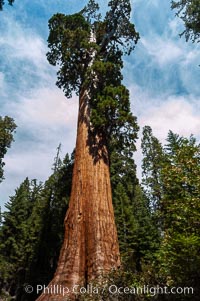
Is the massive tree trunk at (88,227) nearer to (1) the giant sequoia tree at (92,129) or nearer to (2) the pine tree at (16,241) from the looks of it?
(1) the giant sequoia tree at (92,129)

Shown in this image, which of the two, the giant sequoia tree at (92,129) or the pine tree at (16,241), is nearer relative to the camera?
→ the giant sequoia tree at (92,129)

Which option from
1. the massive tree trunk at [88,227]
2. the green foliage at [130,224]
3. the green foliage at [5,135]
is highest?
the green foliage at [5,135]

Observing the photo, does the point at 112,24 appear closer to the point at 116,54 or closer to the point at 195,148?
the point at 116,54

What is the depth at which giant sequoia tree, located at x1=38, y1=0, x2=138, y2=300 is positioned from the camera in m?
6.17

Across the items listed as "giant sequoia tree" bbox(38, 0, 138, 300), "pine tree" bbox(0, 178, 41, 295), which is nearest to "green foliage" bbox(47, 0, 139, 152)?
"giant sequoia tree" bbox(38, 0, 138, 300)

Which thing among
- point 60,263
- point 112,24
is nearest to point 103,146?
point 60,263

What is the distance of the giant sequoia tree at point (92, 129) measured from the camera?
6168mm

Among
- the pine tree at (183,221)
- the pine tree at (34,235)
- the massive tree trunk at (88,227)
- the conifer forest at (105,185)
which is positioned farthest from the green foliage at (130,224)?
the massive tree trunk at (88,227)

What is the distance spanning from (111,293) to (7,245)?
29.1 m

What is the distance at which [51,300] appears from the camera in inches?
216

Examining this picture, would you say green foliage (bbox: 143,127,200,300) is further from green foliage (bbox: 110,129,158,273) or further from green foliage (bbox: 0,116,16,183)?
green foliage (bbox: 0,116,16,183)

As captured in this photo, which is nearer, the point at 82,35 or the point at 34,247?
the point at 82,35

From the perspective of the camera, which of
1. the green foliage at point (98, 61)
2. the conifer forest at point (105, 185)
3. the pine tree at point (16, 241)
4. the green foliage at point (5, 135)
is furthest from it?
the pine tree at point (16, 241)

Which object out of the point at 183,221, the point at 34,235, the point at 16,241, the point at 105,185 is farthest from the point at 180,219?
the point at 16,241
